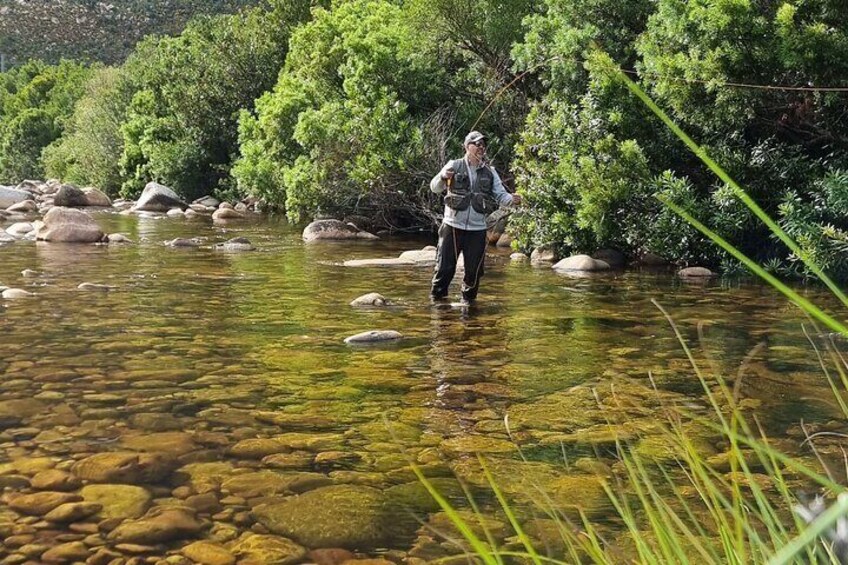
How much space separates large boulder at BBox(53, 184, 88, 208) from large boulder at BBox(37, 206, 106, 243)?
16.4m

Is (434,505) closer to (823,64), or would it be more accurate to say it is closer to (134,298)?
(134,298)

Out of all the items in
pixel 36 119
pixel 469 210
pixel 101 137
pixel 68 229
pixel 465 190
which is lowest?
pixel 68 229

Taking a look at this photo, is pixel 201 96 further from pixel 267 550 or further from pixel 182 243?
pixel 267 550

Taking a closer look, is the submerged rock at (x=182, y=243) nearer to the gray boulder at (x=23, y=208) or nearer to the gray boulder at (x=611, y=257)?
the gray boulder at (x=611, y=257)

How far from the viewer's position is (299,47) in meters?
26.0

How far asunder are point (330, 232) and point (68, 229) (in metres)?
5.91

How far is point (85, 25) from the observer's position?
92625 mm

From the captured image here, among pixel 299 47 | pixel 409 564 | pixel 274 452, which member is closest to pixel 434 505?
pixel 409 564

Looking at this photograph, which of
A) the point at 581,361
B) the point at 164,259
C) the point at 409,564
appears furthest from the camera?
the point at 164,259

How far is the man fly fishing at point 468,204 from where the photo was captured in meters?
10.5

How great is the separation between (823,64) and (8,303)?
11089 mm

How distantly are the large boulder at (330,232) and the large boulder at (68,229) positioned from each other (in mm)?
4733

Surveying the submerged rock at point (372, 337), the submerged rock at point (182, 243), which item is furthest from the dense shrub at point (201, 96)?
the submerged rock at point (372, 337)

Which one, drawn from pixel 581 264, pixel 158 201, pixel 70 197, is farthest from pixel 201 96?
pixel 581 264
